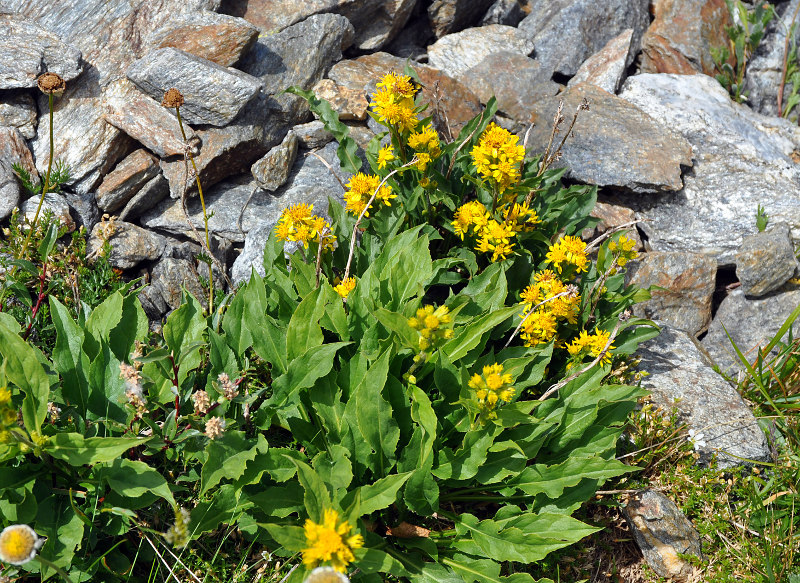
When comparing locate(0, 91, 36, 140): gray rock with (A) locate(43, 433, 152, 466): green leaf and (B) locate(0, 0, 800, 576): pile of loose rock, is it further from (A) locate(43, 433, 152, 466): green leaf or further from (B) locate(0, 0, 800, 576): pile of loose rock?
(A) locate(43, 433, 152, 466): green leaf

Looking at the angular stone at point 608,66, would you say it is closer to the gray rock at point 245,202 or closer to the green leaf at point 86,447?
the gray rock at point 245,202

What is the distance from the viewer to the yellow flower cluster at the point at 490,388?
2724mm

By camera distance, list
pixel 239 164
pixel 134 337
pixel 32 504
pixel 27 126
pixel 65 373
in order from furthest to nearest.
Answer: pixel 239 164 → pixel 27 126 → pixel 134 337 → pixel 65 373 → pixel 32 504

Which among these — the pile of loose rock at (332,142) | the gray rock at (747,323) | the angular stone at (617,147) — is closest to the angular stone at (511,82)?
the pile of loose rock at (332,142)

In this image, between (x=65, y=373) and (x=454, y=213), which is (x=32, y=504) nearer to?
(x=65, y=373)

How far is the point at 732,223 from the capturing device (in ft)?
17.8

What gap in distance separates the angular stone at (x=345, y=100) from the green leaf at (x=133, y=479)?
132 inches

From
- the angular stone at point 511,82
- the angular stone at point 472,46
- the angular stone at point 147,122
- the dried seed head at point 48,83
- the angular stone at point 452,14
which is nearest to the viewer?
the dried seed head at point 48,83

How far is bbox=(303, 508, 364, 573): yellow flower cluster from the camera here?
2236mm

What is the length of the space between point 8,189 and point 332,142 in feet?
7.65

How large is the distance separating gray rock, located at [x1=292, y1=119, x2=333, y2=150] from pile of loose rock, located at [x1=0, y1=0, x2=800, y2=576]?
0.02 metres

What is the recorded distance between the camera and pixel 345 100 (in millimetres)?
5273

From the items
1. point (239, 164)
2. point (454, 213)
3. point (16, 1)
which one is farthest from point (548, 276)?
point (16, 1)

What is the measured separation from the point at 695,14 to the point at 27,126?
6.65 meters
